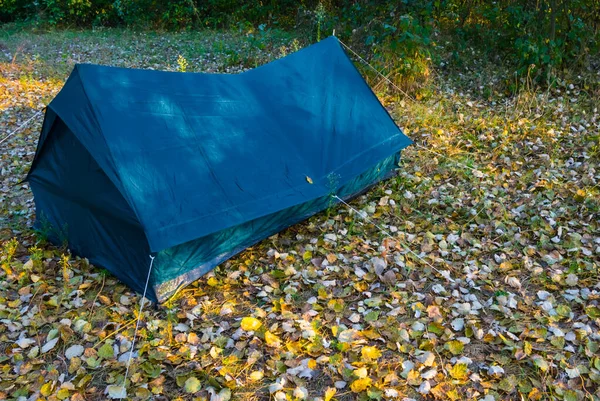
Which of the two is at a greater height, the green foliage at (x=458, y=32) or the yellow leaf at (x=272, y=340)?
the green foliage at (x=458, y=32)

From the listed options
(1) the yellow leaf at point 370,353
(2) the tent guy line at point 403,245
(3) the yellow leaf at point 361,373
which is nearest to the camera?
(3) the yellow leaf at point 361,373

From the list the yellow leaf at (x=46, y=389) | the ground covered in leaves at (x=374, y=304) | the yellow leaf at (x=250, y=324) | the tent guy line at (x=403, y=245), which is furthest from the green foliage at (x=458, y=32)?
the yellow leaf at (x=46, y=389)

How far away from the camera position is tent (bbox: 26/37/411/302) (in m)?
3.07

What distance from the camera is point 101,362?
2.79m

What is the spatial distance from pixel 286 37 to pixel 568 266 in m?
7.37

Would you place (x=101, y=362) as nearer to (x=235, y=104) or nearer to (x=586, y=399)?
(x=235, y=104)

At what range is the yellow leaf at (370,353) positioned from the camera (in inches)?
109

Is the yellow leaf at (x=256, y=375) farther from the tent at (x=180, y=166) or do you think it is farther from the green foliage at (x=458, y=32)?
the green foliage at (x=458, y=32)

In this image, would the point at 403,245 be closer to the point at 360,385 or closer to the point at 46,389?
the point at 360,385

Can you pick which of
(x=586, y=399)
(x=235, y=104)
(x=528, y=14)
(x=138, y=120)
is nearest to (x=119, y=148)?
(x=138, y=120)

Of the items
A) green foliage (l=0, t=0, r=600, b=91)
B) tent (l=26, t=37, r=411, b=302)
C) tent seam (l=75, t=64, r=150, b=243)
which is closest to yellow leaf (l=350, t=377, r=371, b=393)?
tent (l=26, t=37, r=411, b=302)

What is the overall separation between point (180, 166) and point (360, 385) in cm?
175

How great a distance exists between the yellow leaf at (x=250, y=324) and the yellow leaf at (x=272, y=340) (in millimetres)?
120

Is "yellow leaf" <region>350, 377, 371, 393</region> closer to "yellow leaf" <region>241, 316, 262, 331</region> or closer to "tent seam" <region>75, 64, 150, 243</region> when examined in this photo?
"yellow leaf" <region>241, 316, 262, 331</region>
